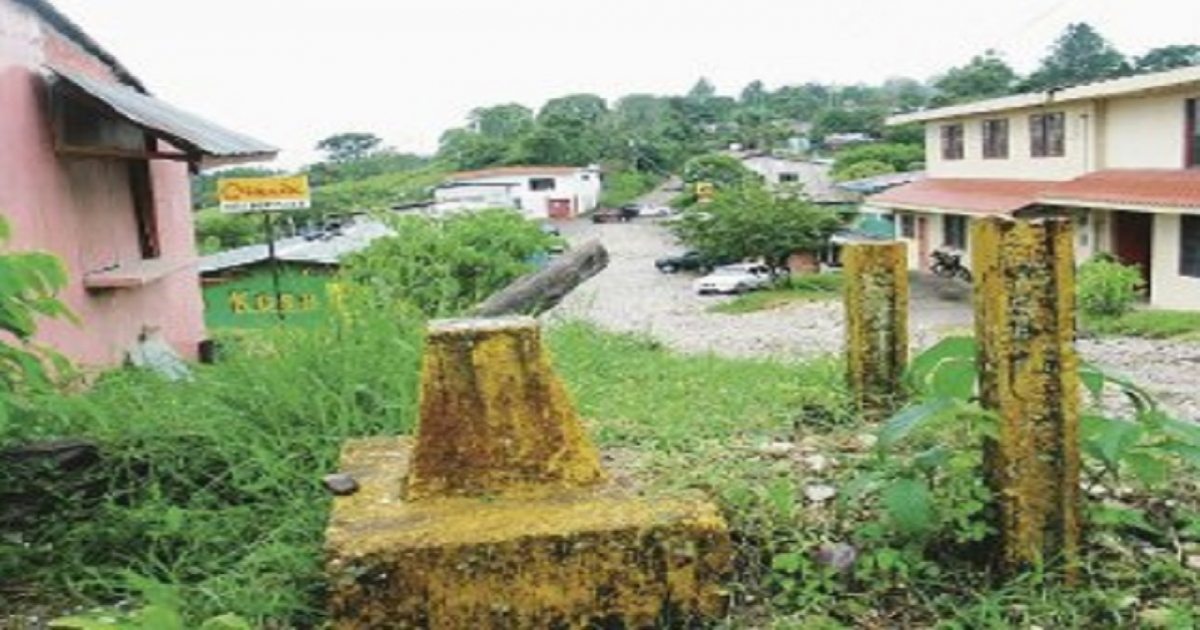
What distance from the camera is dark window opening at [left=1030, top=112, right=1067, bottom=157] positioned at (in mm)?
22484

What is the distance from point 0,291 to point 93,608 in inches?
44.4

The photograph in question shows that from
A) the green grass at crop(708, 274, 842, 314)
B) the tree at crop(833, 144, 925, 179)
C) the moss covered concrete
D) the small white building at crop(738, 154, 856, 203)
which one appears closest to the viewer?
the moss covered concrete

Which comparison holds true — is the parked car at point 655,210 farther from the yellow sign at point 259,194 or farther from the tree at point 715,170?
the yellow sign at point 259,194

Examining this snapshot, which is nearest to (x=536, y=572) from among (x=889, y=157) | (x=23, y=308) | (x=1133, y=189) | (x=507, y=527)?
(x=507, y=527)

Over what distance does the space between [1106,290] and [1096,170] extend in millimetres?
4844

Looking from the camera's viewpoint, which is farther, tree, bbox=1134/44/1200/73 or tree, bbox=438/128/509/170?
tree, bbox=438/128/509/170

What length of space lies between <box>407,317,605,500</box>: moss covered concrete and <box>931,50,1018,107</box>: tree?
Answer: 51.9 meters

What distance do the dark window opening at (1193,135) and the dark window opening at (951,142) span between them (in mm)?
9063

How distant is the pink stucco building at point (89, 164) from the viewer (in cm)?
853

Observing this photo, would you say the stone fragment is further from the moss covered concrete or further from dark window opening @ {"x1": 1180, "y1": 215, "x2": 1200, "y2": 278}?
dark window opening @ {"x1": 1180, "y1": 215, "x2": 1200, "y2": 278}

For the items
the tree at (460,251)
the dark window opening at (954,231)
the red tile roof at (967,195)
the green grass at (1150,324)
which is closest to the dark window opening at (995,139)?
the red tile roof at (967,195)

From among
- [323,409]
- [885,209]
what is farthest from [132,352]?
[885,209]

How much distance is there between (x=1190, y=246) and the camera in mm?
18188

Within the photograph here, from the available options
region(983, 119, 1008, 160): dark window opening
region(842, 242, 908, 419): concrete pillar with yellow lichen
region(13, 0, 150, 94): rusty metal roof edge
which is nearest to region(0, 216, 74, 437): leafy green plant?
region(842, 242, 908, 419): concrete pillar with yellow lichen
